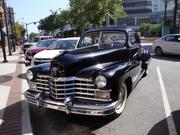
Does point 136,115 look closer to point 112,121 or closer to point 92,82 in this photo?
point 112,121

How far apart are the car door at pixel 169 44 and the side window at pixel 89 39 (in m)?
9.41

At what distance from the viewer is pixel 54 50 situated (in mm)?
11734

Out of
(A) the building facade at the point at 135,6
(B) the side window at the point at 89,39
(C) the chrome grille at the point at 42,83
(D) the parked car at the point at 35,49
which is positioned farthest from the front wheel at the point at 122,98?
(A) the building facade at the point at 135,6

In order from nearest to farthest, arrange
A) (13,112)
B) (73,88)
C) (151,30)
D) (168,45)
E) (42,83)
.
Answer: (73,88) < (42,83) < (13,112) < (168,45) < (151,30)

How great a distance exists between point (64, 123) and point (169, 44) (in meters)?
11.9

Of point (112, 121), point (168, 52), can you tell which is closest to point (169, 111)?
point (112, 121)

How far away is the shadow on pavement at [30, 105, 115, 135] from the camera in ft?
18.2

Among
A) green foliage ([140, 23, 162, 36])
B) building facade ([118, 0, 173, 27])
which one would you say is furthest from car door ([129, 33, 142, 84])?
building facade ([118, 0, 173, 27])

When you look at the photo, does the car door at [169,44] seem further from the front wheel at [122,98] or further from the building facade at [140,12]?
the building facade at [140,12]

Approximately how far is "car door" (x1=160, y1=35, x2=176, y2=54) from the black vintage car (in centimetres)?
997

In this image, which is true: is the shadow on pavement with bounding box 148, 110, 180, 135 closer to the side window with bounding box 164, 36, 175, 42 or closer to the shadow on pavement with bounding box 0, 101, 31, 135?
the shadow on pavement with bounding box 0, 101, 31, 135

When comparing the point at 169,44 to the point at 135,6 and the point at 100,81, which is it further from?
the point at 135,6

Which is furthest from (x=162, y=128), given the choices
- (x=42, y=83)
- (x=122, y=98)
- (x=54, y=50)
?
(x=54, y=50)

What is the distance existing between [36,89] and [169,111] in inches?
120
